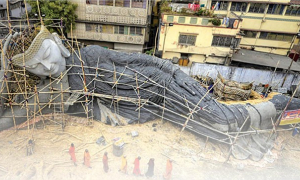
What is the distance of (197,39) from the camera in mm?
14641

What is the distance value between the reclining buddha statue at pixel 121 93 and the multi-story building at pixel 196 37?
5.68m

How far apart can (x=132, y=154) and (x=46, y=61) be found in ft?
16.0

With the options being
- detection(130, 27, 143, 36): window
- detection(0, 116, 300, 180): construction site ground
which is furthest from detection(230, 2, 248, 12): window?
detection(0, 116, 300, 180): construction site ground

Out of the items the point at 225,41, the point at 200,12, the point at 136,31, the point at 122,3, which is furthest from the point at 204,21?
the point at 122,3

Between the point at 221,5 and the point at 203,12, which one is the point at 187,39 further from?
the point at 221,5

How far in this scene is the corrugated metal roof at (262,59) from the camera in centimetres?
1494

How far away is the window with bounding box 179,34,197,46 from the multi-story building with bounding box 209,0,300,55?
13.4ft

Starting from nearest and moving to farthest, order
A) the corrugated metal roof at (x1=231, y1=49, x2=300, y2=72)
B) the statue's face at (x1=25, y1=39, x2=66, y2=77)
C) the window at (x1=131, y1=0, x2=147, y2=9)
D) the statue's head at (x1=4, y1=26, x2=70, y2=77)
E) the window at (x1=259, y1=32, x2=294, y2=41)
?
1. the statue's head at (x1=4, y1=26, x2=70, y2=77)
2. the statue's face at (x1=25, y1=39, x2=66, y2=77)
3. the window at (x1=131, y1=0, x2=147, y2=9)
4. the corrugated metal roof at (x1=231, y1=49, x2=300, y2=72)
5. the window at (x1=259, y1=32, x2=294, y2=41)

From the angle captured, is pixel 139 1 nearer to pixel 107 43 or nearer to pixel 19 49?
pixel 107 43

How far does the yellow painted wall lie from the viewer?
14078mm

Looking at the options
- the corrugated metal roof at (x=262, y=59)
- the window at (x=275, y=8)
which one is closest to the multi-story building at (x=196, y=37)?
the corrugated metal roof at (x=262, y=59)

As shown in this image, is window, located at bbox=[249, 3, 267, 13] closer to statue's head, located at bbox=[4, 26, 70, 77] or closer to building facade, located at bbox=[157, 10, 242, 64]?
building facade, located at bbox=[157, 10, 242, 64]

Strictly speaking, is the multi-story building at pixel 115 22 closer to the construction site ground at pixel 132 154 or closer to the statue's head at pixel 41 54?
the statue's head at pixel 41 54

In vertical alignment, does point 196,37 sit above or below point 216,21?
below
